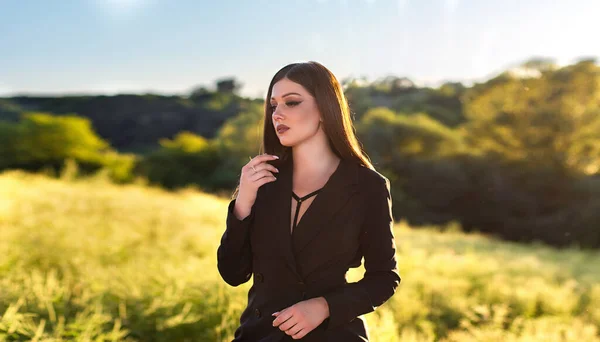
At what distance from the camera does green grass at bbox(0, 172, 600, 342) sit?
13.1 feet

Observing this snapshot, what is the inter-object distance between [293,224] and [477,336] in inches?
112

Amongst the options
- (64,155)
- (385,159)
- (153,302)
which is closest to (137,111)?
(64,155)

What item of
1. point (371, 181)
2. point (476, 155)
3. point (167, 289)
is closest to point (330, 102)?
point (371, 181)

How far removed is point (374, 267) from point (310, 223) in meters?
0.28

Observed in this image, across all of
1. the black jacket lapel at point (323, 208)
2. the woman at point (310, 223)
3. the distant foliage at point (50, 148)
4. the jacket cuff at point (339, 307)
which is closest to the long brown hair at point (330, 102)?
the woman at point (310, 223)

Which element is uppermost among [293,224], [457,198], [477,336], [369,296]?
[293,224]

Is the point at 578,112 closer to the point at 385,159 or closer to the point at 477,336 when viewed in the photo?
the point at 385,159

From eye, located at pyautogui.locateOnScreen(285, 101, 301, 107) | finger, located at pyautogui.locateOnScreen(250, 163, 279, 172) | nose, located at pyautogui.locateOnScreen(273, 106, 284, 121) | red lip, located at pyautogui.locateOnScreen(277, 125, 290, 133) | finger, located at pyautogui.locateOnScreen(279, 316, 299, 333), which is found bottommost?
finger, located at pyautogui.locateOnScreen(279, 316, 299, 333)

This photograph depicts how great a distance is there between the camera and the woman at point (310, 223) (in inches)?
71.0

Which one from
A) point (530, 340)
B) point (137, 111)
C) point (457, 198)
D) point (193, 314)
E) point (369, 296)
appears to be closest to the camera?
point (369, 296)

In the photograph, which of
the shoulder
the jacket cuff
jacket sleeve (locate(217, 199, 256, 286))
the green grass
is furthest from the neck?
the green grass

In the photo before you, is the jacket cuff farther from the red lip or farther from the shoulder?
the red lip

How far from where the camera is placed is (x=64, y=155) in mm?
26375

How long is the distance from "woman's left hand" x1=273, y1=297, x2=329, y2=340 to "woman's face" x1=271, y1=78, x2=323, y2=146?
59cm
